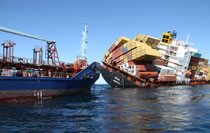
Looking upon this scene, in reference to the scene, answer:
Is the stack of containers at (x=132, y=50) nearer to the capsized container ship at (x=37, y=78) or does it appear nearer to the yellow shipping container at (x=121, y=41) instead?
the yellow shipping container at (x=121, y=41)

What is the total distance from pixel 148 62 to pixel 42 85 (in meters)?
43.1

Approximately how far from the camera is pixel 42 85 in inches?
981

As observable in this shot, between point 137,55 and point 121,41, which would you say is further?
point 121,41

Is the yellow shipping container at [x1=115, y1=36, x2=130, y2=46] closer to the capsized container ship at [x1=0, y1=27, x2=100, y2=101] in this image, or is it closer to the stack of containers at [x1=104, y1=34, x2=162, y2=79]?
the stack of containers at [x1=104, y1=34, x2=162, y2=79]

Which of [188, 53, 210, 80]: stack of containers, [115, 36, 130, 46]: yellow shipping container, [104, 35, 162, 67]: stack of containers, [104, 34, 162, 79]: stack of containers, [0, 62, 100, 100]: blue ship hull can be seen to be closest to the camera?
[0, 62, 100, 100]: blue ship hull

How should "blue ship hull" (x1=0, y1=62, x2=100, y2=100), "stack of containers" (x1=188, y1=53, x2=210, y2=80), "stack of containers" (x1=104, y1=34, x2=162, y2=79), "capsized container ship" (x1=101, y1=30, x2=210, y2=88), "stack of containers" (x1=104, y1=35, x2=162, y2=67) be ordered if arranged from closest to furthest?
"blue ship hull" (x1=0, y1=62, x2=100, y2=100), "stack of containers" (x1=104, y1=35, x2=162, y2=67), "stack of containers" (x1=104, y1=34, x2=162, y2=79), "capsized container ship" (x1=101, y1=30, x2=210, y2=88), "stack of containers" (x1=188, y1=53, x2=210, y2=80)

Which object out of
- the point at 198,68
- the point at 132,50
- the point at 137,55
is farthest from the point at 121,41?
the point at 198,68

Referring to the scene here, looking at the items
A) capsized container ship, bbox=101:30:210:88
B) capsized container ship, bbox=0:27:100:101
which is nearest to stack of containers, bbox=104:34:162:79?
capsized container ship, bbox=101:30:210:88

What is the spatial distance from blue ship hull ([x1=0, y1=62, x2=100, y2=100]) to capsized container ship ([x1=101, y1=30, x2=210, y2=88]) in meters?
24.6

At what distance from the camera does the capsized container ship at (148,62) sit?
55881 millimetres

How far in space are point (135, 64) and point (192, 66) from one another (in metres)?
37.6

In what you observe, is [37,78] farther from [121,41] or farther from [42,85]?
[121,41]

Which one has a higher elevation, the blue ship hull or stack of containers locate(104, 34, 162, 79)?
stack of containers locate(104, 34, 162, 79)

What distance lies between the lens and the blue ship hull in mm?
21694
